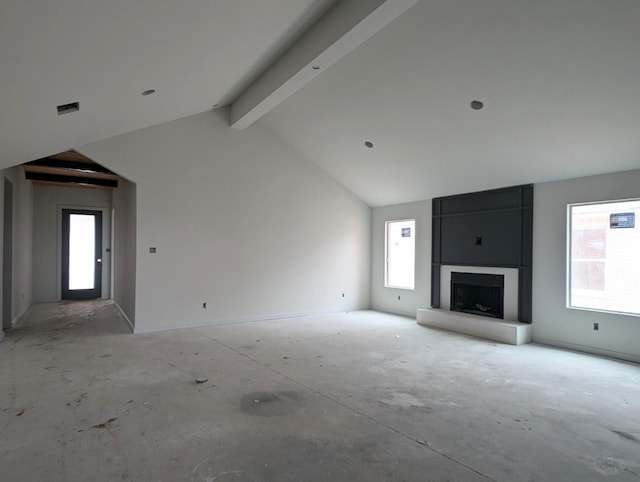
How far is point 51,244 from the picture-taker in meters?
9.00

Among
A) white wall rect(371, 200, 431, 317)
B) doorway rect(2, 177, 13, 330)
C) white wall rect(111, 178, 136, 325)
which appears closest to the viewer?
doorway rect(2, 177, 13, 330)

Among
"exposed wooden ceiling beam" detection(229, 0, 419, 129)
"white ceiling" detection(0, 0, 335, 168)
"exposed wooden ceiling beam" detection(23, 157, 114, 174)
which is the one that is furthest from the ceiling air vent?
"exposed wooden ceiling beam" detection(23, 157, 114, 174)

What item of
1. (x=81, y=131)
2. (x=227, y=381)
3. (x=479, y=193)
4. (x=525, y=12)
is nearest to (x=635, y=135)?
(x=525, y=12)

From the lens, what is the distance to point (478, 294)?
258 inches

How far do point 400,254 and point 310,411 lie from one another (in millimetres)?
5406

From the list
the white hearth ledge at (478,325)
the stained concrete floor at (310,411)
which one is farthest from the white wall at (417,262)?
the stained concrete floor at (310,411)

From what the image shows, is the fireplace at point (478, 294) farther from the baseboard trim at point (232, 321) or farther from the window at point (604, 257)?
the baseboard trim at point (232, 321)

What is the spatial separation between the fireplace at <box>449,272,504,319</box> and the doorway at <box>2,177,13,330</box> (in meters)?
7.12

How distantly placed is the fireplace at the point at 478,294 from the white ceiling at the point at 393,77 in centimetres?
152

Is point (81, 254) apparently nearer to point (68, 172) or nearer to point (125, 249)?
point (68, 172)

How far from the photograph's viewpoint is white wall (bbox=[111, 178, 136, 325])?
243 inches

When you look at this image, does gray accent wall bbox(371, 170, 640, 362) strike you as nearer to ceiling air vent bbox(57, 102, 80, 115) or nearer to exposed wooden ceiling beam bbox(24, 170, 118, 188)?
ceiling air vent bbox(57, 102, 80, 115)

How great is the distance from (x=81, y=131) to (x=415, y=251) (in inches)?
226

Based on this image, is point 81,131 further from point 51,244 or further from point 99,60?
point 51,244
